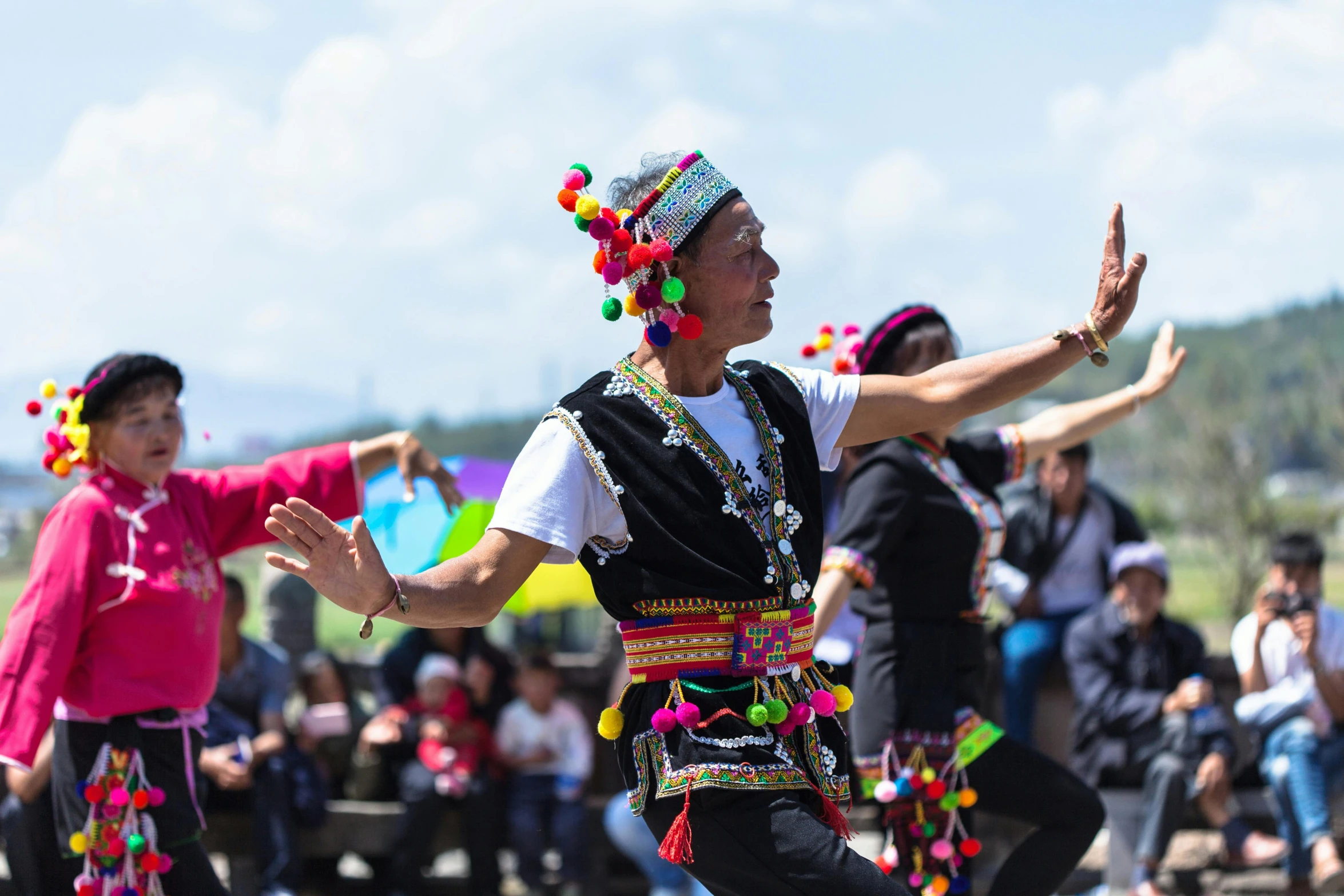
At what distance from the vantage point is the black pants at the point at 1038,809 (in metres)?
3.83

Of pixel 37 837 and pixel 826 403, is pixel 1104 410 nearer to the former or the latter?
pixel 826 403

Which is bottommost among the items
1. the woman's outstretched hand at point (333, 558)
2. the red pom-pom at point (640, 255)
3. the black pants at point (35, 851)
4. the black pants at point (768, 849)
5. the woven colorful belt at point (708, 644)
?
the black pants at point (35, 851)

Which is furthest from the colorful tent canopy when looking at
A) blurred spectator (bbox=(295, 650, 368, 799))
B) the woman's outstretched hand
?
the woman's outstretched hand

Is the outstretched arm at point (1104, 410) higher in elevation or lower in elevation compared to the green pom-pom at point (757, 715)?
higher

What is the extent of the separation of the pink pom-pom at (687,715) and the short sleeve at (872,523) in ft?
4.00

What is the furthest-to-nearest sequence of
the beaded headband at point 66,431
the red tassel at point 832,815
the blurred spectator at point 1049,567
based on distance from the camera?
1. the blurred spectator at point 1049,567
2. the beaded headband at point 66,431
3. the red tassel at point 832,815

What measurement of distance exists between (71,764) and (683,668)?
78.0 inches

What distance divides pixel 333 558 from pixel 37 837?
298 centimetres

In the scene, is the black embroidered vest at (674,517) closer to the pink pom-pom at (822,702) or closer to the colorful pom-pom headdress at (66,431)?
the pink pom-pom at (822,702)

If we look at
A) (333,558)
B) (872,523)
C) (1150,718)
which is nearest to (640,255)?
(333,558)

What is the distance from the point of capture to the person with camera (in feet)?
19.8

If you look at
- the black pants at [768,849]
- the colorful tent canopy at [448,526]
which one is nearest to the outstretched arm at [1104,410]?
the colorful tent canopy at [448,526]

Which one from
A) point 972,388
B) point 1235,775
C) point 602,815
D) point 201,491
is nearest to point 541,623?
point 602,815

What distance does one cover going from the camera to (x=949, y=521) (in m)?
3.96
